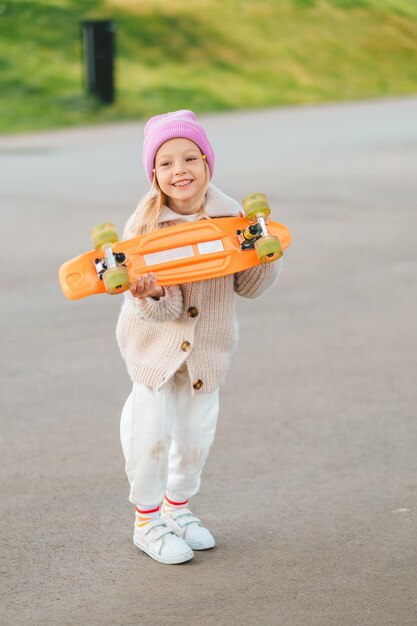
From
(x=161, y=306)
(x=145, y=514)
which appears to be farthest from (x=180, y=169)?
(x=145, y=514)

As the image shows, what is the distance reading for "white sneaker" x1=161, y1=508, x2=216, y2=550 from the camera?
14.2 feet

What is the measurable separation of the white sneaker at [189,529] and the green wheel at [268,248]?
97cm

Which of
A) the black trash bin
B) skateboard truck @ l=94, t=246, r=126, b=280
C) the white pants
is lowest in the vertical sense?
the white pants

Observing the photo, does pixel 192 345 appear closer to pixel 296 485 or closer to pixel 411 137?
pixel 296 485

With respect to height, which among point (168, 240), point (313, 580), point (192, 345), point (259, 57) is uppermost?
point (259, 57)

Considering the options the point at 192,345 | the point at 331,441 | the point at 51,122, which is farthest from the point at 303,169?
the point at 192,345

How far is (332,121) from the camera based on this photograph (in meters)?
19.4

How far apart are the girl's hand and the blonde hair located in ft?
0.82

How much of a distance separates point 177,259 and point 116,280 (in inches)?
11.6

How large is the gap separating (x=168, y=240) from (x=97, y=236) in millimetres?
240

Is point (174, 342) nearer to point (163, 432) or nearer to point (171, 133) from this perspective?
point (163, 432)

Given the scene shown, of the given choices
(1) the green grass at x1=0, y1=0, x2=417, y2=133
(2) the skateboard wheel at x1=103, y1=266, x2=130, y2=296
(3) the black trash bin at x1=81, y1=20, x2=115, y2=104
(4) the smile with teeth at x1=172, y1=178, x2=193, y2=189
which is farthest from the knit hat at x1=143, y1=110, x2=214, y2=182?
(3) the black trash bin at x1=81, y1=20, x2=115, y2=104

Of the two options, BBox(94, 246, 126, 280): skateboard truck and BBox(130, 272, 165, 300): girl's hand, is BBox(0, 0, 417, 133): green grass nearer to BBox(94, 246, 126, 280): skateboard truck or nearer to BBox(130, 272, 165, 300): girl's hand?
BBox(94, 246, 126, 280): skateboard truck

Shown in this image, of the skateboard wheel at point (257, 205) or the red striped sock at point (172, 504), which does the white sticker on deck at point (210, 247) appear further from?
the red striped sock at point (172, 504)
